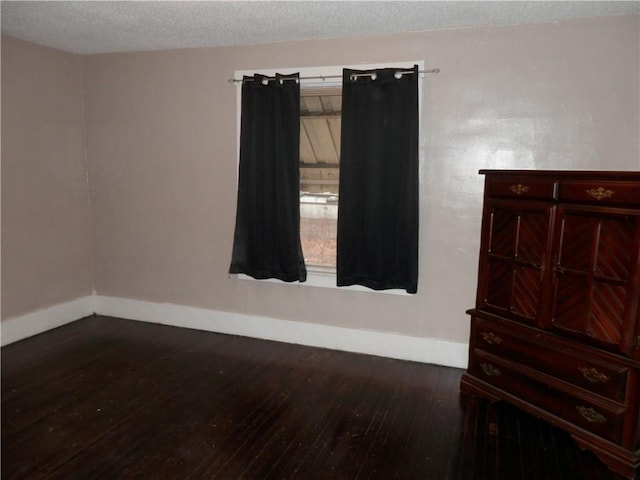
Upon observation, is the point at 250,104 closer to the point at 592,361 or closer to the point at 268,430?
the point at 268,430

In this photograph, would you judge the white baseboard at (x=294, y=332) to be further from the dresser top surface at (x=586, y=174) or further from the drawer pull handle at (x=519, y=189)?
the dresser top surface at (x=586, y=174)

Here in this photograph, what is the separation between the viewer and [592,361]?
2260mm

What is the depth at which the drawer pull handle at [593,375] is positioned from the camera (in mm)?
2225

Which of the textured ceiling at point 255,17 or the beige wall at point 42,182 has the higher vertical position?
the textured ceiling at point 255,17

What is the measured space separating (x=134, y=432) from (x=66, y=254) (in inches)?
90.0

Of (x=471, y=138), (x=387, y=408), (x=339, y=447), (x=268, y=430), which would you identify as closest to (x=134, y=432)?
(x=268, y=430)

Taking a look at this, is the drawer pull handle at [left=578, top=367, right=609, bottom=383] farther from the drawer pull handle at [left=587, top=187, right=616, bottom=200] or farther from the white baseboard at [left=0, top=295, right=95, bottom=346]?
the white baseboard at [left=0, top=295, right=95, bottom=346]

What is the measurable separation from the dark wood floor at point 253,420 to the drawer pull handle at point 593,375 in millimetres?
401

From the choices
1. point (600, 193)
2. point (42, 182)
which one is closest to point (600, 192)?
point (600, 193)

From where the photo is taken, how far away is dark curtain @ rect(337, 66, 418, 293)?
3.16 meters

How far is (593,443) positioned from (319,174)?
248cm

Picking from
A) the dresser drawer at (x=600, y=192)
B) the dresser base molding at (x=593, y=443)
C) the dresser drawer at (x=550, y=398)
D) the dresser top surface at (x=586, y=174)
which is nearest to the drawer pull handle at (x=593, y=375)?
the dresser drawer at (x=550, y=398)

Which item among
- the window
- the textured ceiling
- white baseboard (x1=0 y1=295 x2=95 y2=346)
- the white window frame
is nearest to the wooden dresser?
the white window frame

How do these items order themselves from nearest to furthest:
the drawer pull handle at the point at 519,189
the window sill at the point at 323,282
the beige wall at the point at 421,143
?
the drawer pull handle at the point at 519,189, the beige wall at the point at 421,143, the window sill at the point at 323,282
